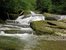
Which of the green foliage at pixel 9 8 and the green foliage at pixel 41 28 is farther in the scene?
the green foliage at pixel 9 8

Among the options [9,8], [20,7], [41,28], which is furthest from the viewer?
[20,7]

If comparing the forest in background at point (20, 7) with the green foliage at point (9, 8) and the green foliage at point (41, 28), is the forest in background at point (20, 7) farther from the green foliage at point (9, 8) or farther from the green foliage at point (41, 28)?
the green foliage at point (41, 28)

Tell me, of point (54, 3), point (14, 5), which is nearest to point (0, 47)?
point (14, 5)

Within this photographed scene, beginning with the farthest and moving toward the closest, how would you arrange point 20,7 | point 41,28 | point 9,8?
point 20,7, point 9,8, point 41,28

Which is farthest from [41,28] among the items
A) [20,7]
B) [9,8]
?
[20,7]

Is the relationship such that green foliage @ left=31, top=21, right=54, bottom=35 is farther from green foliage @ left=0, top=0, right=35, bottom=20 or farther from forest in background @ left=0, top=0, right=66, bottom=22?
forest in background @ left=0, top=0, right=66, bottom=22

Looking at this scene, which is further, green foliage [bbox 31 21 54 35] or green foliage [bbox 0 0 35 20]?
green foliage [bbox 0 0 35 20]

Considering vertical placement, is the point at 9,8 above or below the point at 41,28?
below

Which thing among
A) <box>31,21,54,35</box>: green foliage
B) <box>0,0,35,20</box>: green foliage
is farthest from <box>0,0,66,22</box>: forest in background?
<box>31,21,54,35</box>: green foliage

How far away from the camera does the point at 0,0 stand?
117 feet

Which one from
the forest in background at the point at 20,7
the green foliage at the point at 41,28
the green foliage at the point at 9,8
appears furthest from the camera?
the forest in background at the point at 20,7

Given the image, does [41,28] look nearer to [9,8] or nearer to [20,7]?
[9,8]

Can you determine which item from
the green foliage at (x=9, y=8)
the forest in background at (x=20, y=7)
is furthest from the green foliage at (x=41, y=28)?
the forest in background at (x=20, y=7)

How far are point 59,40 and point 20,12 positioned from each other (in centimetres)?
2005
